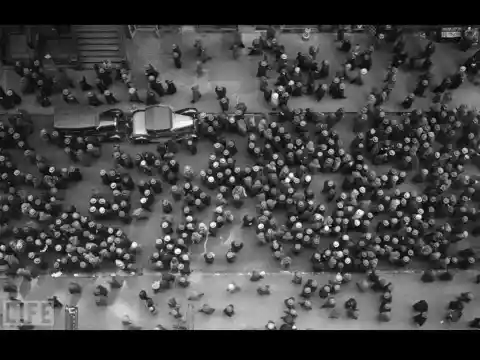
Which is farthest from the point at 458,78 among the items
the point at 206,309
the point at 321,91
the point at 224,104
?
the point at 206,309

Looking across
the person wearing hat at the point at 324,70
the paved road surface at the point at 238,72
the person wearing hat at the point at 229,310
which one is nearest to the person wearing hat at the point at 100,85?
the paved road surface at the point at 238,72

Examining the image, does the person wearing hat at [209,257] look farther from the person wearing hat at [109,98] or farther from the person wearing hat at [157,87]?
the person wearing hat at [109,98]

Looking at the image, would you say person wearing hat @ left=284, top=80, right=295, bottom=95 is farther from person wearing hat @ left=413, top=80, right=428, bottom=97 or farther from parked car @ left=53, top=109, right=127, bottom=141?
parked car @ left=53, top=109, right=127, bottom=141

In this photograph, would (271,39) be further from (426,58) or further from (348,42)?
(426,58)

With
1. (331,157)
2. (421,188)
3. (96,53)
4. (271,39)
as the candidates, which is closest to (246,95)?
(271,39)

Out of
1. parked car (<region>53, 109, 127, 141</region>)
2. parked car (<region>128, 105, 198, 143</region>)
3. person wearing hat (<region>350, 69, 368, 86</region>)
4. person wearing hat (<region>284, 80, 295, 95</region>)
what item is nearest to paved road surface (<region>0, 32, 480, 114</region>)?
person wearing hat (<region>350, 69, 368, 86</region>)

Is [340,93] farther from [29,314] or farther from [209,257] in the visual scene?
[29,314]
